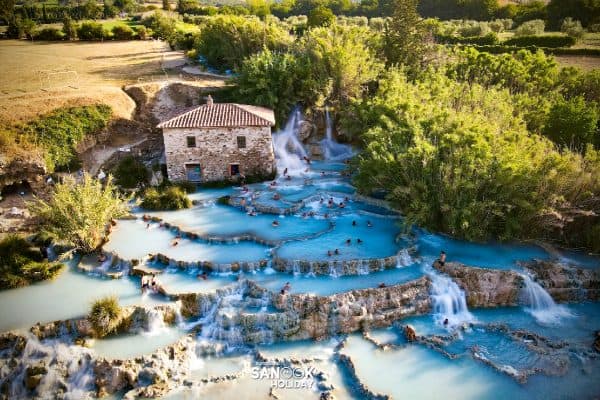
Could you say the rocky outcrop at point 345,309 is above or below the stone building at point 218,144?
below

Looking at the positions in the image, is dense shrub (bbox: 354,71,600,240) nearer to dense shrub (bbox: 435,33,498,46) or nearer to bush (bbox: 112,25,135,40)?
dense shrub (bbox: 435,33,498,46)

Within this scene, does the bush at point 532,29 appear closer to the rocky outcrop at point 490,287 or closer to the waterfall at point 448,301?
the rocky outcrop at point 490,287

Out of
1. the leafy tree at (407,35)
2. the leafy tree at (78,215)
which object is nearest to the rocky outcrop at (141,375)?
the leafy tree at (78,215)

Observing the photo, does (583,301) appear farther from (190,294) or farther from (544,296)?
(190,294)

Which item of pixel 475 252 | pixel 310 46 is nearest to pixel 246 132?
pixel 310 46

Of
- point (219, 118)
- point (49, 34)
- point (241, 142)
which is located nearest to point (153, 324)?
point (241, 142)

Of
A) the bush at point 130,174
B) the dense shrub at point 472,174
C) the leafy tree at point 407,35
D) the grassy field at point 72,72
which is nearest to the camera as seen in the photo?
the dense shrub at point 472,174
